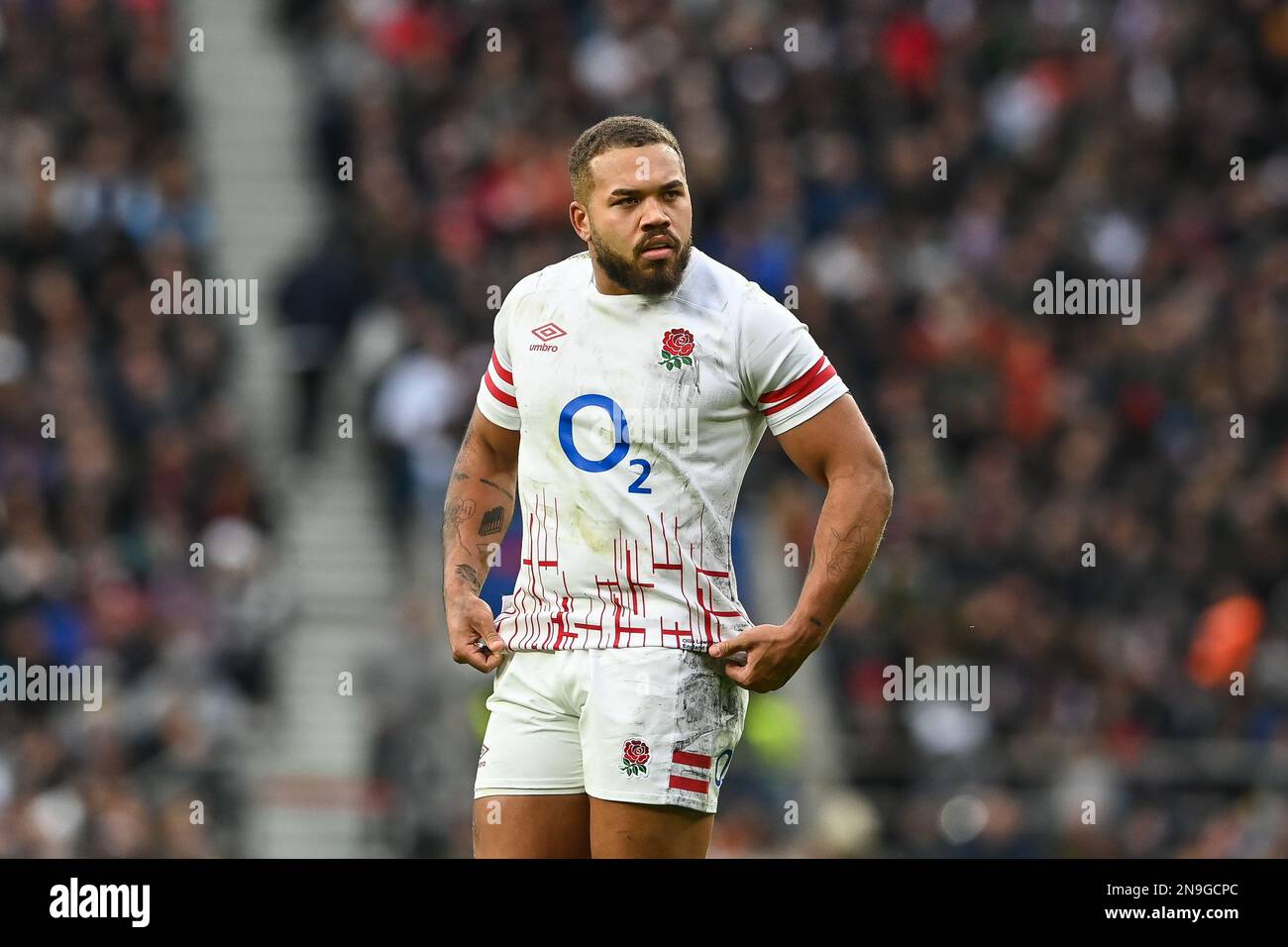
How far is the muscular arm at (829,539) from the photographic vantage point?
509 centimetres

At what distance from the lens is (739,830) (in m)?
11.1

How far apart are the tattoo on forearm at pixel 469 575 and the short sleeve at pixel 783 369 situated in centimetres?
93

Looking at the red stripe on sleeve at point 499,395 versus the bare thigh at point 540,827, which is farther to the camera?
the red stripe on sleeve at point 499,395

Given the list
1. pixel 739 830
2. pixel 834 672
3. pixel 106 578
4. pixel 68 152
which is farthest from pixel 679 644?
pixel 68 152

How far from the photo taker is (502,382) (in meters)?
5.59

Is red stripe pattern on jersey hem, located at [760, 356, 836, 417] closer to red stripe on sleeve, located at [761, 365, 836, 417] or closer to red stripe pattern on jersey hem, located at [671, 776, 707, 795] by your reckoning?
red stripe on sleeve, located at [761, 365, 836, 417]

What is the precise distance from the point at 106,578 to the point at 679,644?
838 cm

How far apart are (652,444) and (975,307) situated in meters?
9.50

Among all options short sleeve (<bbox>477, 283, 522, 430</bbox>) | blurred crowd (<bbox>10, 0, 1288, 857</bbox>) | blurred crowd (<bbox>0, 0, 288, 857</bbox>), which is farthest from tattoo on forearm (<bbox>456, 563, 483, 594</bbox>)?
blurred crowd (<bbox>0, 0, 288, 857</bbox>)

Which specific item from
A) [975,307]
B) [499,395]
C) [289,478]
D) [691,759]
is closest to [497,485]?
[499,395]

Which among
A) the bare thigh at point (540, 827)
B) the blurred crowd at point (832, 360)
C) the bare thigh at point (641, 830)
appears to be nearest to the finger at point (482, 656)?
→ the bare thigh at point (540, 827)

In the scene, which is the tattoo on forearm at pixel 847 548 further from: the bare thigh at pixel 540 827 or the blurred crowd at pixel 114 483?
the blurred crowd at pixel 114 483

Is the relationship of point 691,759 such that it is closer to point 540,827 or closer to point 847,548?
point 540,827

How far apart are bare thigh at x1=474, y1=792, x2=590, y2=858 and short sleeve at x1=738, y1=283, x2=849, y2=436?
111 centimetres
